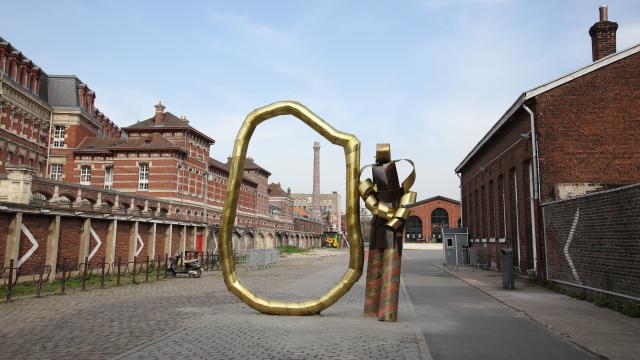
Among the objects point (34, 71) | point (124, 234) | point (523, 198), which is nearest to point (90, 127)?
point (34, 71)

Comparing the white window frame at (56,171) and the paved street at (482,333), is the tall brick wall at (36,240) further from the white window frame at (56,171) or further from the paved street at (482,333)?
the white window frame at (56,171)

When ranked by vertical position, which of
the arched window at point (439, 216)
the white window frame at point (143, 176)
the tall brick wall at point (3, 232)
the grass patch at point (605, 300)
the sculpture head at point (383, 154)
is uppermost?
the white window frame at point (143, 176)

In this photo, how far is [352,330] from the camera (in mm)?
8484

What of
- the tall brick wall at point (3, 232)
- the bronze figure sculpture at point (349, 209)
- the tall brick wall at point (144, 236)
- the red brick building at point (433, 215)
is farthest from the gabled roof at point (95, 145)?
the red brick building at point (433, 215)

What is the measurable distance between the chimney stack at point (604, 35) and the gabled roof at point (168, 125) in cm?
3640

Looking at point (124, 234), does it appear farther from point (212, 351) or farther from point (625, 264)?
point (625, 264)

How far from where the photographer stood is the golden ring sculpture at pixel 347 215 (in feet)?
32.8

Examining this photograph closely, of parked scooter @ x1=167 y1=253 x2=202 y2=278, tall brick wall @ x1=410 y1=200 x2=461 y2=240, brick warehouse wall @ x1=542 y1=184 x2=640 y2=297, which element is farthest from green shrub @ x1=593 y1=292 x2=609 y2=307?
tall brick wall @ x1=410 y1=200 x2=461 y2=240

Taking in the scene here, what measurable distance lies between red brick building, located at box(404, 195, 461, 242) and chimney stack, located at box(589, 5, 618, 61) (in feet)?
199

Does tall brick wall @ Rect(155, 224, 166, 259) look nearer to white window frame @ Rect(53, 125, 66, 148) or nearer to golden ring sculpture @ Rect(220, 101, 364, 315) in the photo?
golden ring sculpture @ Rect(220, 101, 364, 315)

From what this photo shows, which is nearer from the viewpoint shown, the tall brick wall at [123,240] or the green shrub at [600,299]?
the green shrub at [600,299]

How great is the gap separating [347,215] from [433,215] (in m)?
73.2

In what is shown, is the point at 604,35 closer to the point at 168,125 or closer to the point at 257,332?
the point at 257,332

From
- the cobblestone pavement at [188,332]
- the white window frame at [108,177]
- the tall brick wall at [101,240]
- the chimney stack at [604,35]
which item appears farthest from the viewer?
the white window frame at [108,177]
